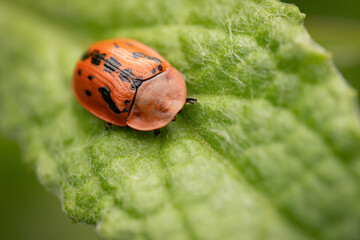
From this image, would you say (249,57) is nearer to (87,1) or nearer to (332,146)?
(332,146)

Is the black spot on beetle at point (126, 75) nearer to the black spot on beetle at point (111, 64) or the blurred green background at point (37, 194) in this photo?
the black spot on beetle at point (111, 64)

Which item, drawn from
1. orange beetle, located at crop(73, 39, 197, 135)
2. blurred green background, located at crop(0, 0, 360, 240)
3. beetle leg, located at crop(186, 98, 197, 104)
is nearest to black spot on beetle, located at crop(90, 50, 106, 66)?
orange beetle, located at crop(73, 39, 197, 135)

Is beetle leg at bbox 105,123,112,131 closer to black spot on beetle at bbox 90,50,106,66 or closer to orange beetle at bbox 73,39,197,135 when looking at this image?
orange beetle at bbox 73,39,197,135

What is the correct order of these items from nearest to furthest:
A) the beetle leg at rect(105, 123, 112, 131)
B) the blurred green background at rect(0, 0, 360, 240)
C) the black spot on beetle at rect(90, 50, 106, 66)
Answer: the beetle leg at rect(105, 123, 112, 131) < the black spot on beetle at rect(90, 50, 106, 66) < the blurred green background at rect(0, 0, 360, 240)

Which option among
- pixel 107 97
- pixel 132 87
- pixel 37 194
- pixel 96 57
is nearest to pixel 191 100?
pixel 132 87

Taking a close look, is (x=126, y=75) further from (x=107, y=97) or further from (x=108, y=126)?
(x=108, y=126)

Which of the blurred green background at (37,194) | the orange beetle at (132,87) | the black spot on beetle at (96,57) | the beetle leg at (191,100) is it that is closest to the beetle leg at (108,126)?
the orange beetle at (132,87)
